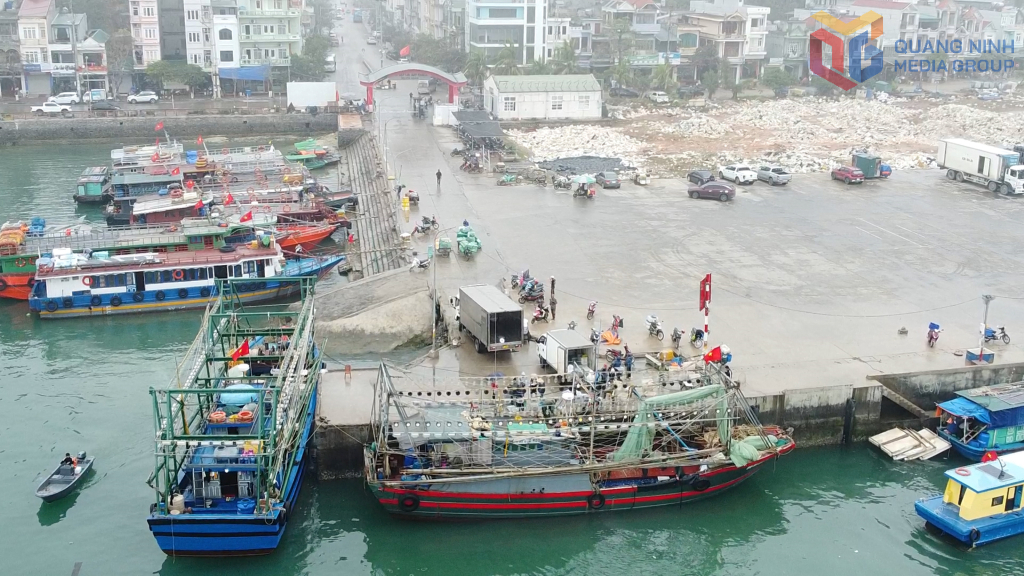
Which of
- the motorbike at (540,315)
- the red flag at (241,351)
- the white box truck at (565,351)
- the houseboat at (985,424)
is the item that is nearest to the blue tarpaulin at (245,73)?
the motorbike at (540,315)

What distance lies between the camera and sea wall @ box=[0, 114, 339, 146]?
Answer: 7819cm

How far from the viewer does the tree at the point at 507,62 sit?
90750 mm

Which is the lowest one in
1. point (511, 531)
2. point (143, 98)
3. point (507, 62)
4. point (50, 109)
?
point (511, 531)

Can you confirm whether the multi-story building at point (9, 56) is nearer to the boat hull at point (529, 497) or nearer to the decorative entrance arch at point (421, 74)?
the decorative entrance arch at point (421, 74)

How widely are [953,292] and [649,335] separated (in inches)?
542

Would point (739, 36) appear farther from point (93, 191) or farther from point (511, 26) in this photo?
point (93, 191)

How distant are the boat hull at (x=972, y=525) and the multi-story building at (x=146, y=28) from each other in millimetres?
81727

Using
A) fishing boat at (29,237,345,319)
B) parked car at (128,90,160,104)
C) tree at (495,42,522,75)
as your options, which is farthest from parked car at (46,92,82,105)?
fishing boat at (29,237,345,319)

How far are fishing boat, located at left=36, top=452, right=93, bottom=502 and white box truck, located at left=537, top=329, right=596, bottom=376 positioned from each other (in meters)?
13.8

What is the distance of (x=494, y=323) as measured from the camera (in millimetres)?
33625

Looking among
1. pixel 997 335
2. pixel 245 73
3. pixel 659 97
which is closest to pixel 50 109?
pixel 245 73

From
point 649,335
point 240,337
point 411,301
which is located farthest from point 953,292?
point 240,337

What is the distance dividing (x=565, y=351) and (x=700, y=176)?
98.5ft

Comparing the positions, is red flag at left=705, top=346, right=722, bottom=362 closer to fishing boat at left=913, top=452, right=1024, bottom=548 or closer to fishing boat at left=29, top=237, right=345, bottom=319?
fishing boat at left=913, top=452, right=1024, bottom=548
